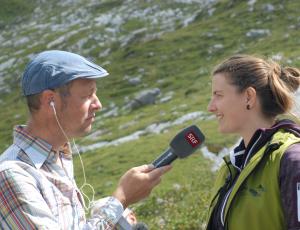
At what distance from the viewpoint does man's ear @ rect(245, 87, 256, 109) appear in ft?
18.8

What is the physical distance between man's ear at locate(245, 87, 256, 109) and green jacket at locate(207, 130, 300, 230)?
0.61 meters

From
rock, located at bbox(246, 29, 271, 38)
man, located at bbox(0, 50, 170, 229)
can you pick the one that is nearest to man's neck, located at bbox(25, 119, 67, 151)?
man, located at bbox(0, 50, 170, 229)

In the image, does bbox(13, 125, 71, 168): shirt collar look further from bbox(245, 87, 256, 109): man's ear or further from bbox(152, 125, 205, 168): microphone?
bbox(245, 87, 256, 109): man's ear

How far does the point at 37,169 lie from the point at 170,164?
1263 millimetres

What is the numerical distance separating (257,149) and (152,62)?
2172 inches

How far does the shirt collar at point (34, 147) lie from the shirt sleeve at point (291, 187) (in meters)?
2.05

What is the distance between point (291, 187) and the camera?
15.4ft

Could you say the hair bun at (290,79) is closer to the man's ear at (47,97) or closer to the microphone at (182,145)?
the microphone at (182,145)

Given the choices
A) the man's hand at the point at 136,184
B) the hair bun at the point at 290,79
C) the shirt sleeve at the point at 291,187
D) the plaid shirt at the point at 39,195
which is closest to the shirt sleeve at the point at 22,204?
the plaid shirt at the point at 39,195

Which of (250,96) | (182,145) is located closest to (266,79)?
(250,96)

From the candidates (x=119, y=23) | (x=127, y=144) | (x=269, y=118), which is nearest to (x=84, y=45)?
(x=119, y=23)

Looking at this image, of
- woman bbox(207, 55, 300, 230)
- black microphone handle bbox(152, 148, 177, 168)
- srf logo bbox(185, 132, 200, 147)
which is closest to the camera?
woman bbox(207, 55, 300, 230)

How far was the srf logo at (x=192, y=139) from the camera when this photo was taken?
5617 mm

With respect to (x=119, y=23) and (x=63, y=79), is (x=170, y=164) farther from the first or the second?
(x=119, y=23)
